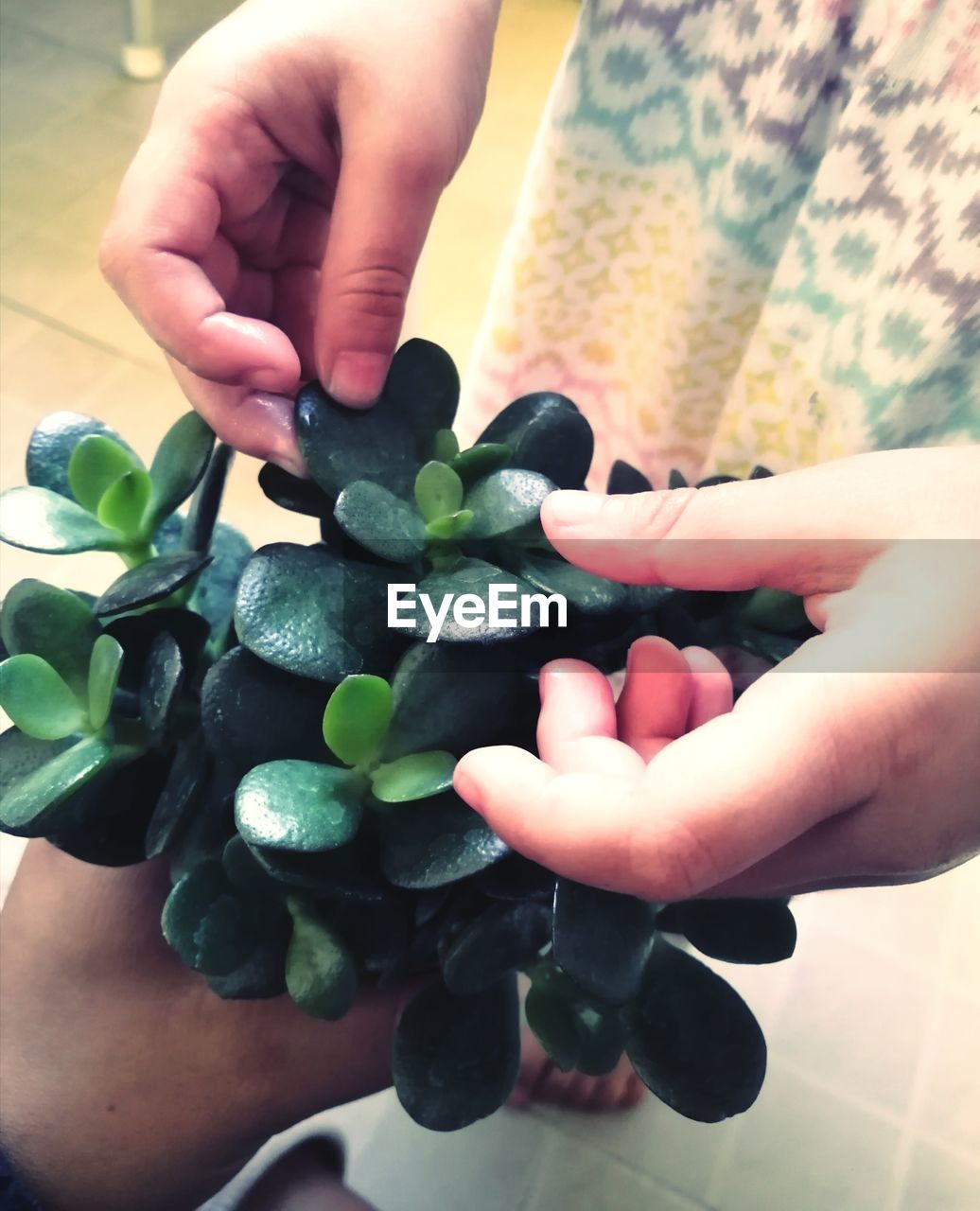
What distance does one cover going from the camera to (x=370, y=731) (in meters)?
0.34

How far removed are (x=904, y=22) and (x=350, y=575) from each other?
391 millimetres

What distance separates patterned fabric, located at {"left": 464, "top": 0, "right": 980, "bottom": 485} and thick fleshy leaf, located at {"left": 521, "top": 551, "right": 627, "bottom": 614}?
0.32m

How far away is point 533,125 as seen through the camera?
1429 mm

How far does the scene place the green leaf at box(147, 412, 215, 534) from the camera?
408 millimetres

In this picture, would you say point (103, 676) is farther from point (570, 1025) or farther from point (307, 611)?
point (570, 1025)

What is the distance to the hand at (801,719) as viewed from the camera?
32cm

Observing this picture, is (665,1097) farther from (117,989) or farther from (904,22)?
(904,22)

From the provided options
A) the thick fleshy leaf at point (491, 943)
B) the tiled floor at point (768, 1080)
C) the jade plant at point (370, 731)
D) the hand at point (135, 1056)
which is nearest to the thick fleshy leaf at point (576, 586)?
the jade plant at point (370, 731)

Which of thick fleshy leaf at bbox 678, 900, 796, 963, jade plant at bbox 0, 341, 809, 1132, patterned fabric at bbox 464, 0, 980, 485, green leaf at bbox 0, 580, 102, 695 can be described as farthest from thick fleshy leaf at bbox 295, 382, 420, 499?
patterned fabric at bbox 464, 0, 980, 485

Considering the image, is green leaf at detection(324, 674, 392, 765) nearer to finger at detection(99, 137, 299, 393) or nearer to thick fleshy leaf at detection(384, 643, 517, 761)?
thick fleshy leaf at detection(384, 643, 517, 761)

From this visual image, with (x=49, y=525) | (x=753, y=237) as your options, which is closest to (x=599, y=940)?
(x=49, y=525)

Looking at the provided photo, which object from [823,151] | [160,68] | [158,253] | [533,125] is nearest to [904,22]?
[823,151]

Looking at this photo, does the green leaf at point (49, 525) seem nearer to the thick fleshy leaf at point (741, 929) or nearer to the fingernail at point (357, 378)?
the fingernail at point (357, 378)

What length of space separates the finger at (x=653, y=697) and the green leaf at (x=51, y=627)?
203 millimetres
